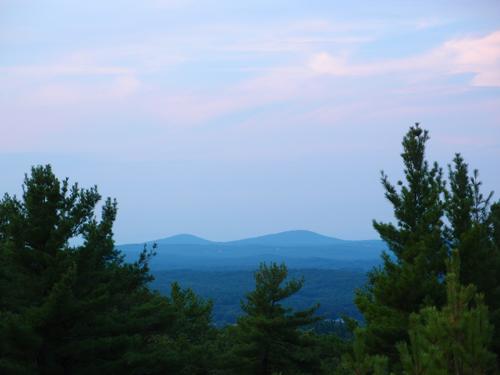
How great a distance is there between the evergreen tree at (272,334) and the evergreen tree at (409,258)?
7.88 metres

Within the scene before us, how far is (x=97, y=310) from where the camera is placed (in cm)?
1981

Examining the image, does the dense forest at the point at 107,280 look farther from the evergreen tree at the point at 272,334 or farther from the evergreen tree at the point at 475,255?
the evergreen tree at the point at 272,334

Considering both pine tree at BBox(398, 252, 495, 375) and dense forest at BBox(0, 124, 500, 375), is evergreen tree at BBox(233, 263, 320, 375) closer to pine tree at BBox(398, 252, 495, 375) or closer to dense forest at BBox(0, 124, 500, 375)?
dense forest at BBox(0, 124, 500, 375)

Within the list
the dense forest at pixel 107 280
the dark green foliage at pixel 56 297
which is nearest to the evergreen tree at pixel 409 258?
the dense forest at pixel 107 280

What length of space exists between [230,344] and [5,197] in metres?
14.3

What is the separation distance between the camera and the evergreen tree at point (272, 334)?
2673 centimetres

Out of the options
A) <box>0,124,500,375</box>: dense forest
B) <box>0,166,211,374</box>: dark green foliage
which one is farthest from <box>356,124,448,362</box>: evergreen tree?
<box>0,166,211,374</box>: dark green foliage

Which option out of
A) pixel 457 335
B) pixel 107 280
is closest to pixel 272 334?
pixel 107 280

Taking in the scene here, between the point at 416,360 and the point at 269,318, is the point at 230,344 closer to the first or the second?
the point at 269,318

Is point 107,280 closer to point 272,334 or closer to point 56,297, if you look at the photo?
point 56,297

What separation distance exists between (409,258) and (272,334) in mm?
10082

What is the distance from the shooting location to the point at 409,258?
727 inches

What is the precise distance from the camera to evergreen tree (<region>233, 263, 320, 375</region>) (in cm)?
2673

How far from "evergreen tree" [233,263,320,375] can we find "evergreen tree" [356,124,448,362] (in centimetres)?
788
